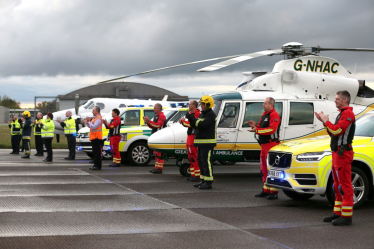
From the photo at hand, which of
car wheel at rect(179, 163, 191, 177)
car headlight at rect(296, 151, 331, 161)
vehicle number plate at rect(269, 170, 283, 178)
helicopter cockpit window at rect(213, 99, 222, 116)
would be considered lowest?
car wheel at rect(179, 163, 191, 177)

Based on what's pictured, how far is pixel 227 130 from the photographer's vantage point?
44.1 feet

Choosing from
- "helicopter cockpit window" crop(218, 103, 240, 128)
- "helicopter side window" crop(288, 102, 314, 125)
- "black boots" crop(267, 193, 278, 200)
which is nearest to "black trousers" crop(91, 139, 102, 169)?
"helicopter cockpit window" crop(218, 103, 240, 128)

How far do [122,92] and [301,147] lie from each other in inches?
2445

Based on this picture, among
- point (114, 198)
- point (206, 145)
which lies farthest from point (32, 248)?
point (206, 145)

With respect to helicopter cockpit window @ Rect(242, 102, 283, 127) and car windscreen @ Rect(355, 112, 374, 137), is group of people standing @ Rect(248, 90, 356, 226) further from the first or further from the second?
helicopter cockpit window @ Rect(242, 102, 283, 127)

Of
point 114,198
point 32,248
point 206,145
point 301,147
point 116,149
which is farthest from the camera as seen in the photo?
point 116,149

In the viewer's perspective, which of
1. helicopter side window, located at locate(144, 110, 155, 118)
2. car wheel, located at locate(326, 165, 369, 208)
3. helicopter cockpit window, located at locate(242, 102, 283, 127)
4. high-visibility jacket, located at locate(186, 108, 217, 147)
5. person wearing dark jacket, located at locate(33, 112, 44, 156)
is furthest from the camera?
person wearing dark jacket, located at locate(33, 112, 44, 156)

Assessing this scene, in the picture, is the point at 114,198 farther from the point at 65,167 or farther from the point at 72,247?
the point at 65,167

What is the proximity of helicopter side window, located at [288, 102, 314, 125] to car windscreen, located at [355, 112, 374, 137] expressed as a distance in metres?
4.01

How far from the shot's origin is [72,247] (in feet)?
19.4

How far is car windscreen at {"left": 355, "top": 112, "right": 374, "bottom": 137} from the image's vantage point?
361 inches

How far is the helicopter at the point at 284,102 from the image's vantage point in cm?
1348

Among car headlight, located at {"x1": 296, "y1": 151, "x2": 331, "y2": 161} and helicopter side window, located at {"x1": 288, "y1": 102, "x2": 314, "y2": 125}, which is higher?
helicopter side window, located at {"x1": 288, "y1": 102, "x2": 314, "y2": 125}

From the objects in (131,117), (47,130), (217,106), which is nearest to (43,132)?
(47,130)
